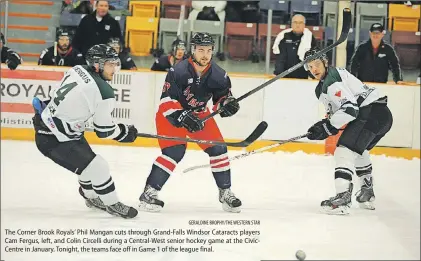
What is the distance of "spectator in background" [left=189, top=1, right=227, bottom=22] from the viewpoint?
2637 millimetres

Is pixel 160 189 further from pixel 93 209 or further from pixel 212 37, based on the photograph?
pixel 212 37

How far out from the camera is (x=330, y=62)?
258 cm

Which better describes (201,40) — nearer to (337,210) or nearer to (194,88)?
(194,88)

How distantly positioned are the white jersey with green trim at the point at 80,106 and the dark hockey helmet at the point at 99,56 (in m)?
0.02

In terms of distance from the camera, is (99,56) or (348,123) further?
(348,123)

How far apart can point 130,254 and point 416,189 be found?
975 mm

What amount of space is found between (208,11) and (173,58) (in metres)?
0.20

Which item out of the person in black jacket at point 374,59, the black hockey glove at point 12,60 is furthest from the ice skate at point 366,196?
the black hockey glove at point 12,60

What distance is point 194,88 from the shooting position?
256 cm

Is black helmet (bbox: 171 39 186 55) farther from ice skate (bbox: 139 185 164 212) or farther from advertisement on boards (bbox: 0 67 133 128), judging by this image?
ice skate (bbox: 139 185 164 212)

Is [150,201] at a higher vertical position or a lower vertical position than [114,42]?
lower

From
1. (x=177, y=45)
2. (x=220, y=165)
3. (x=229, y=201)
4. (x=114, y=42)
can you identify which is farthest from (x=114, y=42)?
(x=229, y=201)

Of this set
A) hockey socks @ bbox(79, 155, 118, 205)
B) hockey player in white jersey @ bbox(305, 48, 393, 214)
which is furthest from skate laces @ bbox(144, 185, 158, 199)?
hockey player in white jersey @ bbox(305, 48, 393, 214)

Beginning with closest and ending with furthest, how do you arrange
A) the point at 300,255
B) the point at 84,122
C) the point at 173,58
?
the point at 300,255 → the point at 84,122 → the point at 173,58
